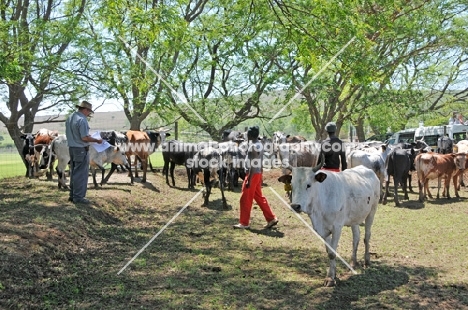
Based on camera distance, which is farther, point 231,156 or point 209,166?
point 231,156

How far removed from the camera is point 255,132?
9.89 metres

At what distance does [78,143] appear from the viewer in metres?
9.77

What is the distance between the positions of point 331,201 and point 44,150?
10778 mm

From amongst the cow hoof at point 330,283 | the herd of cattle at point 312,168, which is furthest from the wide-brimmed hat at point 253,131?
the cow hoof at point 330,283

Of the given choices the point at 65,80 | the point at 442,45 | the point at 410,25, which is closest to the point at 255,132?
the point at 65,80

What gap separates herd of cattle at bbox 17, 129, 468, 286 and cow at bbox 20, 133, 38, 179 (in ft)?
0.10

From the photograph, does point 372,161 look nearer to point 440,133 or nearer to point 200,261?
point 200,261

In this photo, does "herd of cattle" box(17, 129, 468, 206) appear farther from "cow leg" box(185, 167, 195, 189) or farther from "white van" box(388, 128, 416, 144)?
"white van" box(388, 128, 416, 144)

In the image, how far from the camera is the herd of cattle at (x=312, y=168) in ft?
21.5

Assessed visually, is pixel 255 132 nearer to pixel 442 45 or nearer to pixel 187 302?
pixel 187 302

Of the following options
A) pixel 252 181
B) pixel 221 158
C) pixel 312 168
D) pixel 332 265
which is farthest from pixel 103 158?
pixel 332 265

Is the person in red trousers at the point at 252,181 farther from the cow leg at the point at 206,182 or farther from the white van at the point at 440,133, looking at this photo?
the white van at the point at 440,133

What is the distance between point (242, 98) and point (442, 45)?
9.48m

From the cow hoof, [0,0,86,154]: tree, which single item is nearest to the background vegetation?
[0,0,86,154]: tree
